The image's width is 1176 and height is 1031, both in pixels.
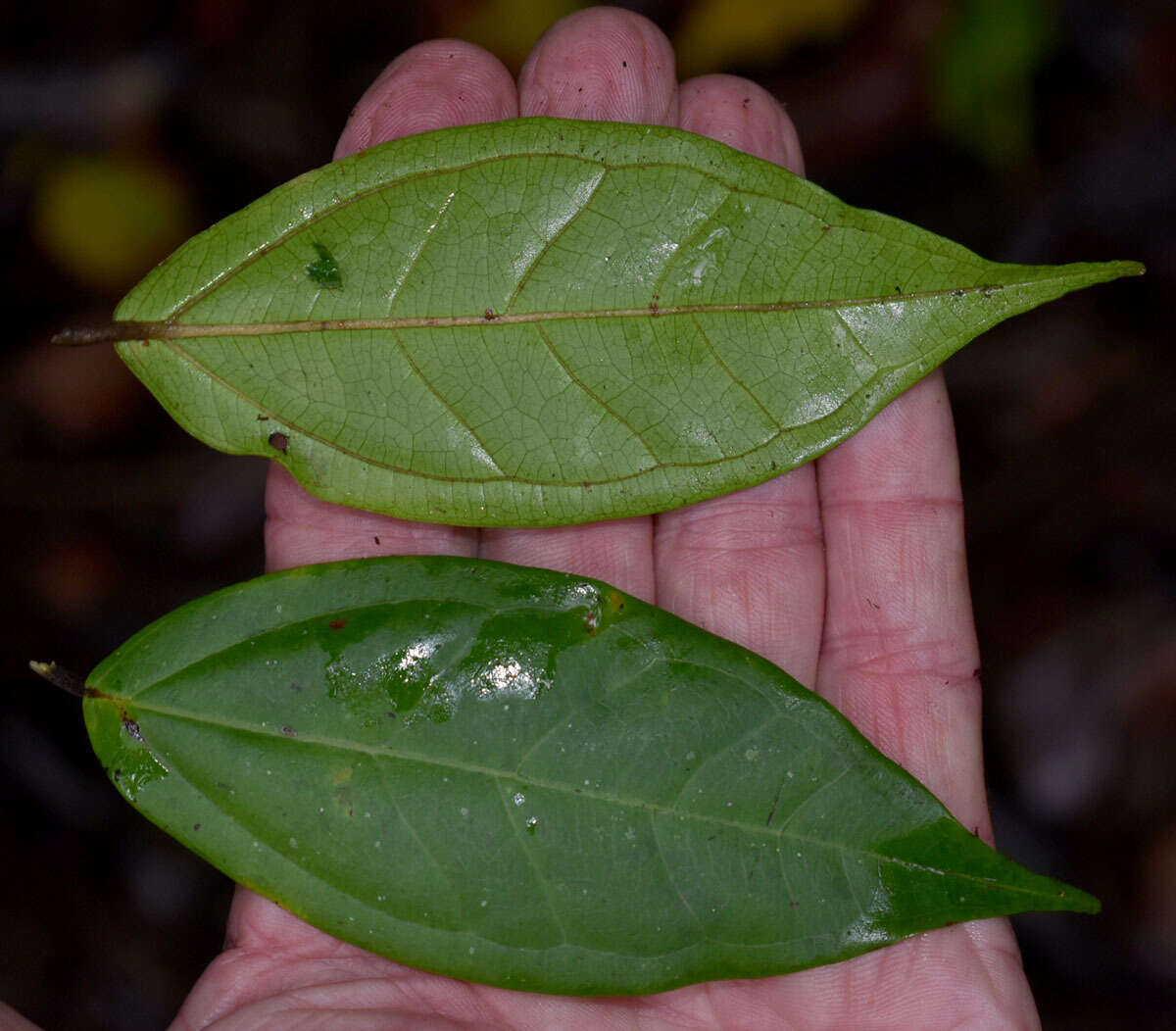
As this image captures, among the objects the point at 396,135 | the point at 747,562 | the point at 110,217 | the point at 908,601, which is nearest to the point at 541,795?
the point at 747,562

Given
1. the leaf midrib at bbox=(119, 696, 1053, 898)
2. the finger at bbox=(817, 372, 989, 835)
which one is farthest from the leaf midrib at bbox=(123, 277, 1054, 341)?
the leaf midrib at bbox=(119, 696, 1053, 898)

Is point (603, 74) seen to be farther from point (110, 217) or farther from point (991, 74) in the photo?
point (110, 217)

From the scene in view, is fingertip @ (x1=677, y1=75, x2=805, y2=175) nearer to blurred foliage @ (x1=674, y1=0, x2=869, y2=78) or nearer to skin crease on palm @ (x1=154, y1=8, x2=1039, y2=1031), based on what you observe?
skin crease on palm @ (x1=154, y1=8, x2=1039, y2=1031)

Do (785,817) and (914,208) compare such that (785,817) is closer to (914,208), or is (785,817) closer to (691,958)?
(691,958)

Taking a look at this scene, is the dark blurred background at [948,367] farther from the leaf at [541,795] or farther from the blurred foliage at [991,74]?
the leaf at [541,795]

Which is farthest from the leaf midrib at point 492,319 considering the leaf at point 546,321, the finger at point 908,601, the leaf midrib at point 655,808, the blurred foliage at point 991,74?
the blurred foliage at point 991,74

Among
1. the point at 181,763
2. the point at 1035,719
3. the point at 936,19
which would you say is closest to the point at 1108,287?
the point at 936,19

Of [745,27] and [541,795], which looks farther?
[745,27]
